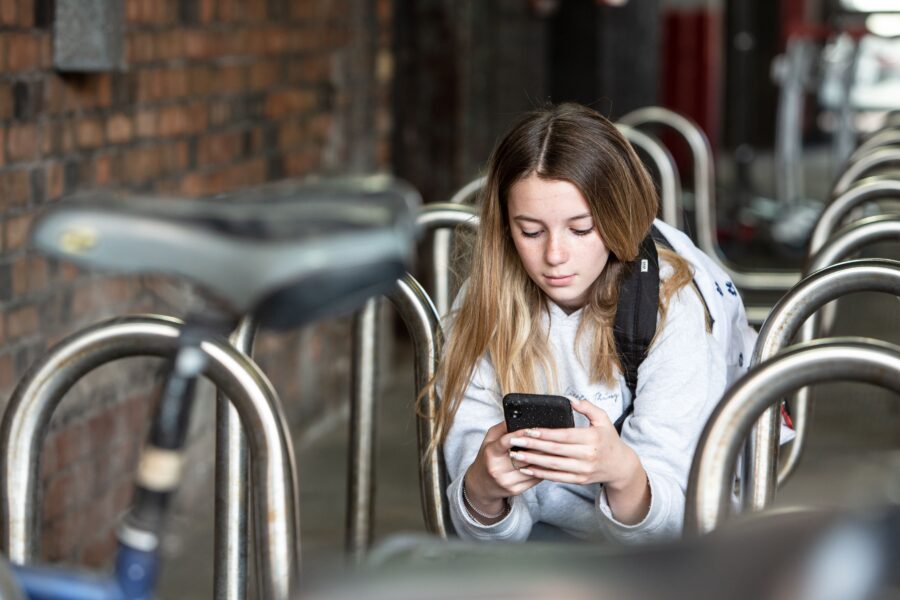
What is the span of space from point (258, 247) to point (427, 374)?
958mm

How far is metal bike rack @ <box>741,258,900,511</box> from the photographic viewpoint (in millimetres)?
1688

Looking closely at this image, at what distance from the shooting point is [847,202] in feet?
8.41

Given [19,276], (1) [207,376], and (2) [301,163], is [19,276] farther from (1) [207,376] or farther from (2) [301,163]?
(2) [301,163]

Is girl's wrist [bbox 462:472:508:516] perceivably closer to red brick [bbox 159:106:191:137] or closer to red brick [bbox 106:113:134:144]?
red brick [bbox 106:113:134:144]

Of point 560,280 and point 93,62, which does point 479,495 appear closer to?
Answer: point 560,280

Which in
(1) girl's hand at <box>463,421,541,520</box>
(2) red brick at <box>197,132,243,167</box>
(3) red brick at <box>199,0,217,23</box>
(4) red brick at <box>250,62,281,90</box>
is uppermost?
(3) red brick at <box>199,0,217,23</box>

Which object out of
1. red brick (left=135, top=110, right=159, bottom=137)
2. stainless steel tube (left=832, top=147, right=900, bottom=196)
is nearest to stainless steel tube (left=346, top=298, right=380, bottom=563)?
red brick (left=135, top=110, right=159, bottom=137)

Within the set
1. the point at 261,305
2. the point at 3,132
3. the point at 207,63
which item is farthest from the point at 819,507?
the point at 207,63

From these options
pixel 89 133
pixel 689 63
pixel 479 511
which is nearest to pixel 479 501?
pixel 479 511

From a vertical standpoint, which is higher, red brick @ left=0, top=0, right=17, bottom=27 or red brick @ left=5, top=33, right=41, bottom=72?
red brick @ left=0, top=0, right=17, bottom=27

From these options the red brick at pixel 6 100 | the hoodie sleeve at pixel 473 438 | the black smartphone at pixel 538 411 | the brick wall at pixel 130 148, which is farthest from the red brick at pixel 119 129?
the black smartphone at pixel 538 411

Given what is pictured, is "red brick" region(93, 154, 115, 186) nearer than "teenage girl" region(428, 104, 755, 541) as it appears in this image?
No

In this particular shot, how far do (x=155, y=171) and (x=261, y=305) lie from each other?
2244 millimetres

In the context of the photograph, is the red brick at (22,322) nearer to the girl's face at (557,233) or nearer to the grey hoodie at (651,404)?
the grey hoodie at (651,404)
